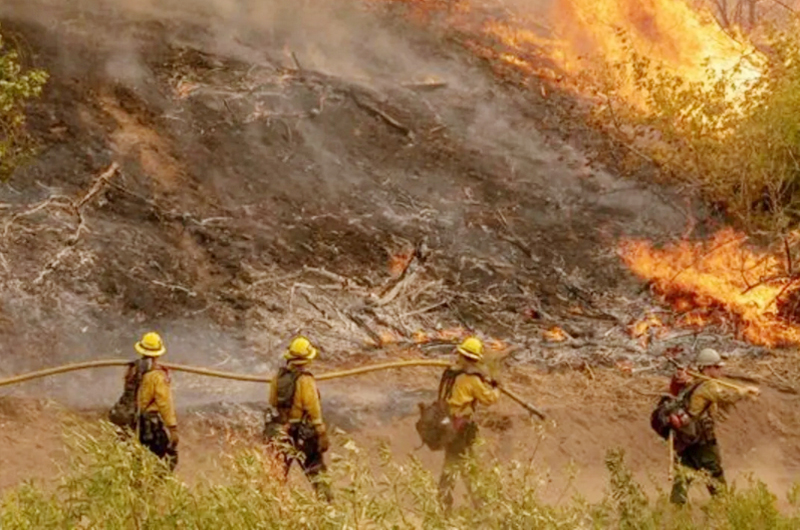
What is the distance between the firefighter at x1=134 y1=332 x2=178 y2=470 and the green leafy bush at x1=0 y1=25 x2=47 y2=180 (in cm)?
605

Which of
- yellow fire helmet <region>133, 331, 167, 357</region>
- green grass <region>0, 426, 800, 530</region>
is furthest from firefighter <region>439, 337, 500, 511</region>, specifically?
green grass <region>0, 426, 800, 530</region>

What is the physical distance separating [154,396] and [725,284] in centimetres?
987

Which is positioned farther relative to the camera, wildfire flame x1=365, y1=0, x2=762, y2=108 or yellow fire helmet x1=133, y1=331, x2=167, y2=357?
wildfire flame x1=365, y1=0, x2=762, y2=108

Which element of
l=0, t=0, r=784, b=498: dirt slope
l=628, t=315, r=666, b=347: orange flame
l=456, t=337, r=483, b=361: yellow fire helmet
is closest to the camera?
A: l=456, t=337, r=483, b=361: yellow fire helmet

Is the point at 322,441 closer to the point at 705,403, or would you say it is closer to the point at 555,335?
the point at 705,403

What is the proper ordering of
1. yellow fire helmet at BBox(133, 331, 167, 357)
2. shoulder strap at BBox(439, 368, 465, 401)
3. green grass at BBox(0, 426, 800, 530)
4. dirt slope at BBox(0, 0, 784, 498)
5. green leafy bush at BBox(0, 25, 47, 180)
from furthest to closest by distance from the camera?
green leafy bush at BBox(0, 25, 47, 180), dirt slope at BBox(0, 0, 784, 498), shoulder strap at BBox(439, 368, 465, 401), yellow fire helmet at BBox(133, 331, 167, 357), green grass at BBox(0, 426, 800, 530)

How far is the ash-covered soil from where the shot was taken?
1409 centimetres

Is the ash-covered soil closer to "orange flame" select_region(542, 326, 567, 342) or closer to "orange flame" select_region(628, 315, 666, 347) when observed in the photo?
"orange flame" select_region(542, 326, 567, 342)

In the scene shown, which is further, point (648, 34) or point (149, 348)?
point (648, 34)

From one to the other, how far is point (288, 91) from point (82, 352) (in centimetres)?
797

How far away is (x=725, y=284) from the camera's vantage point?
53.6 feet

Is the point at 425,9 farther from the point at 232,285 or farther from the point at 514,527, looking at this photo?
the point at 514,527

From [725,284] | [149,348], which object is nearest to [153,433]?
[149,348]

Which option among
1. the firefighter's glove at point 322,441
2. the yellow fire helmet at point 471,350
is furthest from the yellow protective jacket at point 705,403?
the firefighter's glove at point 322,441
